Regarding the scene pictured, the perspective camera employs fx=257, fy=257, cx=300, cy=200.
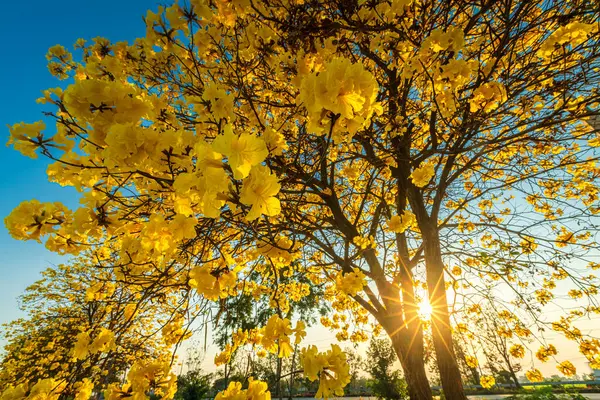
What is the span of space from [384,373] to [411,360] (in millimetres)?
17344

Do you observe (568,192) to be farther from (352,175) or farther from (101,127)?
(101,127)

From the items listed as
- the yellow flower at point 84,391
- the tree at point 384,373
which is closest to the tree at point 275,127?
the yellow flower at point 84,391

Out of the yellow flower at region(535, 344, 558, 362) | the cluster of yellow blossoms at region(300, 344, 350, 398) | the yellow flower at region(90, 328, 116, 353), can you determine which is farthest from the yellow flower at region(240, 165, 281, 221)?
the yellow flower at region(535, 344, 558, 362)

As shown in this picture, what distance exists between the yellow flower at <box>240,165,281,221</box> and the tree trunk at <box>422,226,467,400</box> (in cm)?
363

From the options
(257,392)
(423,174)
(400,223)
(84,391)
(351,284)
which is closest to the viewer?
(257,392)

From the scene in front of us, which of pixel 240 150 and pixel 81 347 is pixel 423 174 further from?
→ pixel 81 347

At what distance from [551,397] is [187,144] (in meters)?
12.1

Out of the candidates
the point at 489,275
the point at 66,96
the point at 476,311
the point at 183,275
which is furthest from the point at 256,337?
the point at 489,275

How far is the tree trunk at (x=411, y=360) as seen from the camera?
11.8ft

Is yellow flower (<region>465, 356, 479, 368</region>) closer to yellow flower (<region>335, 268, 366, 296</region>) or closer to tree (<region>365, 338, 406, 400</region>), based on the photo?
yellow flower (<region>335, 268, 366, 296</region>)

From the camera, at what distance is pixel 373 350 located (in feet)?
66.3

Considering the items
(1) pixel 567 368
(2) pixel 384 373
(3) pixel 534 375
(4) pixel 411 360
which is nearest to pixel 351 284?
(4) pixel 411 360

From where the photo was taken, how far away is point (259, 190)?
1.05 m

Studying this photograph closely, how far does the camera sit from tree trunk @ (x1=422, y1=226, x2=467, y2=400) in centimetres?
346
